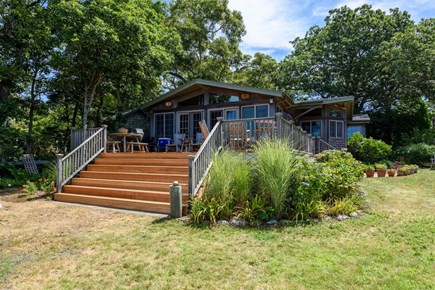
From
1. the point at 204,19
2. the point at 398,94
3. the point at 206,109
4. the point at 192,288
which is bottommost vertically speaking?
the point at 192,288

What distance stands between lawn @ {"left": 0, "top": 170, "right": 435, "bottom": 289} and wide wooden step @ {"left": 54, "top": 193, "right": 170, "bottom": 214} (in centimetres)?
40

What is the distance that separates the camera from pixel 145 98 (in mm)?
15641

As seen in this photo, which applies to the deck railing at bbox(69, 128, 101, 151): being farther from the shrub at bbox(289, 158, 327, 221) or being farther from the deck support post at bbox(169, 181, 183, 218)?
the shrub at bbox(289, 158, 327, 221)

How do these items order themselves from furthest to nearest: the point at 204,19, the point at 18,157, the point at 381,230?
the point at 204,19, the point at 18,157, the point at 381,230

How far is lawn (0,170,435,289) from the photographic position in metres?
3.01

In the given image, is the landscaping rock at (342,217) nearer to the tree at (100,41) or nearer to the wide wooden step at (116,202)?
the wide wooden step at (116,202)

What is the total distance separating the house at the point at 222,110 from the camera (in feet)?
39.9

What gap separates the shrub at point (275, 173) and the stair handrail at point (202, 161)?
4.04 feet

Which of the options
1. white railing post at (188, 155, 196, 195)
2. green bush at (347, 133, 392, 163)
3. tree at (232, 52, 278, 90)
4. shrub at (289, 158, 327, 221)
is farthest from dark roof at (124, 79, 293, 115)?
tree at (232, 52, 278, 90)

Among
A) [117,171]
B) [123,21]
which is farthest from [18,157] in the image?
[123,21]

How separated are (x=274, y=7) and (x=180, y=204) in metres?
11.3

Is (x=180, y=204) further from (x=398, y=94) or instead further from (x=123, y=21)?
(x=398, y=94)

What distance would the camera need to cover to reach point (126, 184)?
699cm

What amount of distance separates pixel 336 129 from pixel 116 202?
14.1m
